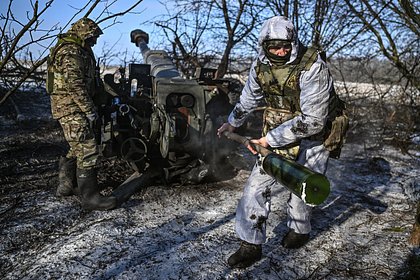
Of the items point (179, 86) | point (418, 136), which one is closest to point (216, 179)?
point (179, 86)

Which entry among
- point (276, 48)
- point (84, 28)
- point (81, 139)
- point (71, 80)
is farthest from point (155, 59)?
point (276, 48)

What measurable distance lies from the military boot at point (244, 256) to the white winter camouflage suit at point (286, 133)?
0.06 m

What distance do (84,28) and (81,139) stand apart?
47.1 inches

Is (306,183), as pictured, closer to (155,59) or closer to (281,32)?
(281,32)

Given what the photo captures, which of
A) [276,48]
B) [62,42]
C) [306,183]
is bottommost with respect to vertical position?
[306,183]

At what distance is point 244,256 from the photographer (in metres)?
2.96

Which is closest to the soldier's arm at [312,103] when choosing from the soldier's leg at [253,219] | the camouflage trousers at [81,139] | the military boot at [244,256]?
the soldier's leg at [253,219]

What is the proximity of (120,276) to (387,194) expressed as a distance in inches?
138

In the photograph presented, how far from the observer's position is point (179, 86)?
4.43 metres

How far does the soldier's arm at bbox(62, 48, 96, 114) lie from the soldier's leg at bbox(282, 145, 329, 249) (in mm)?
2276

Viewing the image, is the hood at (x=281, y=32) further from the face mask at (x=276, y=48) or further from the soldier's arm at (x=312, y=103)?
the soldier's arm at (x=312, y=103)

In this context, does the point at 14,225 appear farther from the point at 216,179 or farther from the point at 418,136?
the point at 418,136

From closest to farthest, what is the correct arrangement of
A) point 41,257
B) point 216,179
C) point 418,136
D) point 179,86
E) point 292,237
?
point 41,257 → point 292,237 → point 179,86 → point 216,179 → point 418,136

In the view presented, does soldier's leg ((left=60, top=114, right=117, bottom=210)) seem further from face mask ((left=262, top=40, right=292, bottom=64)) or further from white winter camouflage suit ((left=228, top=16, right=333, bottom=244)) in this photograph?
face mask ((left=262, top=40, right=292, bottom=64))
